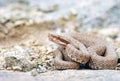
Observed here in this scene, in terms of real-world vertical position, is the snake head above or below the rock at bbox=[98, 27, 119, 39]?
above

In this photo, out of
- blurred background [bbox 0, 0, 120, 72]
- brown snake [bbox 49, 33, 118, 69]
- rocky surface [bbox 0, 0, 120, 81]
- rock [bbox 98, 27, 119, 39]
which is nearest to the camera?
rocky surface [bbox 0, 0, 120, 81]

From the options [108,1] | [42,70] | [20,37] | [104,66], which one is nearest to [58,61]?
[42,70]

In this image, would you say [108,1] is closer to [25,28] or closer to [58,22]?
[58,22]

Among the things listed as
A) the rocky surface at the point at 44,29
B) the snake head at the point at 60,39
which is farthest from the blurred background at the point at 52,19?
the snake head at the point at 60,39

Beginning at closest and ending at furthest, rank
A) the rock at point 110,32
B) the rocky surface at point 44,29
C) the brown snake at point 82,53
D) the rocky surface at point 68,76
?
the rocky surface at point 68,76 < the rocky surface at point 44,29 < the brown snake at point 82,53 < the rock at point 110,32

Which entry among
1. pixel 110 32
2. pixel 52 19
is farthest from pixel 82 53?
pixel 52 19

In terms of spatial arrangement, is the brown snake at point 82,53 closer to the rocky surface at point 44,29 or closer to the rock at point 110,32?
the rocky surface at point 44,29

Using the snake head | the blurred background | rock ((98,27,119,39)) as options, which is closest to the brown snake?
the snake head

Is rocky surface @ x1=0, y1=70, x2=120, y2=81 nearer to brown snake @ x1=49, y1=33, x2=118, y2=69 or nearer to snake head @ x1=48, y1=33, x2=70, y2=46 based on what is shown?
brown snake @ x1=49, y1=33, x2=118, y2=69

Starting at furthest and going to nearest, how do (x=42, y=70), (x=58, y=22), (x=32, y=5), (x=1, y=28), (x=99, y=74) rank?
1. (x=32, y=5)
2. (x=58, y=22)
3. (x=1, y=28)
4. (x=42, y=70)
5. (x=99, y=74)
